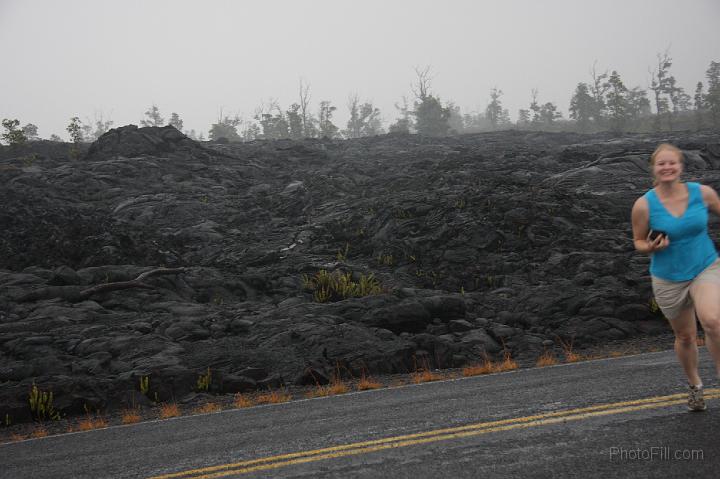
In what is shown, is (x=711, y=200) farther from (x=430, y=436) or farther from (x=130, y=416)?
(x=130, y=416)

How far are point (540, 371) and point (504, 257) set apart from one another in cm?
936

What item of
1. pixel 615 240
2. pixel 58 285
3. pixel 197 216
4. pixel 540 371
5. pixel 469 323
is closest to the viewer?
pixel 540 371

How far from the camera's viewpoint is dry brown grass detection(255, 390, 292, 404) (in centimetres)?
862

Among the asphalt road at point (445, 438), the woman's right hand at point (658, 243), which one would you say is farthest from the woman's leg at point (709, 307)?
the asphalt road at point (445, 438)

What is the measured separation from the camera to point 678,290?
3.78m

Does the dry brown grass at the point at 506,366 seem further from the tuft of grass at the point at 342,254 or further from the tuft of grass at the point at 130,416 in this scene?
the tuft of grass at the point at 342,254

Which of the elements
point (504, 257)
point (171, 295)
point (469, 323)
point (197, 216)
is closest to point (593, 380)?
point (469, 323)

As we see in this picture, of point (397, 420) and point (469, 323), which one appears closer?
point (397, 420)

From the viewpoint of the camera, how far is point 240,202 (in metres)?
27.4

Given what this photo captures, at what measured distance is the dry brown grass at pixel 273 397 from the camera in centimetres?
862

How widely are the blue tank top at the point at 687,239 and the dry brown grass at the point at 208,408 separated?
23.3 ft

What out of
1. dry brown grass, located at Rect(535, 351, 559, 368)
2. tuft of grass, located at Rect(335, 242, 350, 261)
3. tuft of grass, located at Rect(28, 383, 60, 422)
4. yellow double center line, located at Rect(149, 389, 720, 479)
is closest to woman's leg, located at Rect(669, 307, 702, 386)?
yellow double center line, located at Rect(149, 389, 720, 479)

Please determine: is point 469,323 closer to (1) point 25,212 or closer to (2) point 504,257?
(2) point 504,257

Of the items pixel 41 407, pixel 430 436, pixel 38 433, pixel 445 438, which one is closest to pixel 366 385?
pixel 430 436
